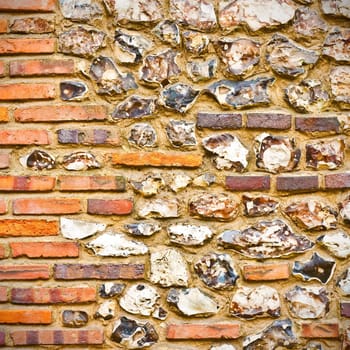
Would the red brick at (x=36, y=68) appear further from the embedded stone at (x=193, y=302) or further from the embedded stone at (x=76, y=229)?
the embedded stone at (x=193, y=302)

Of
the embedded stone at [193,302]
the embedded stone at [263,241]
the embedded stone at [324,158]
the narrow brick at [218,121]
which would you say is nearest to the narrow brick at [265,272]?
the embedded stone at [263,241]

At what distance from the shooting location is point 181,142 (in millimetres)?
1707

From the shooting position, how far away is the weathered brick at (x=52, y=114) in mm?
1700

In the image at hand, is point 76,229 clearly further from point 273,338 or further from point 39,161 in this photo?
point 273,338

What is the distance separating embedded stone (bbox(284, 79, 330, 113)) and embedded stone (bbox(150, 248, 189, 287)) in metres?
0.65

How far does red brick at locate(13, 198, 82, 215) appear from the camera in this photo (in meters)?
1.68

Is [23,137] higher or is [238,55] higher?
[238,55]

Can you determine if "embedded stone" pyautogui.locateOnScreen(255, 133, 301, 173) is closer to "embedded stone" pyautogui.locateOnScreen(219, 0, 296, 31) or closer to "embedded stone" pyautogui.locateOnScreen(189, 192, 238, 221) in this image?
"embedded stone" pyautogui.locateOnScreen(189, 192, 238, 221)

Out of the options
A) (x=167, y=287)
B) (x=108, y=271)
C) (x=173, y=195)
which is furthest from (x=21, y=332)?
(x=173, y=195)

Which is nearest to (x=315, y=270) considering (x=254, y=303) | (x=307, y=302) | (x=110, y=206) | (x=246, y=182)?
(x=307, y=302)

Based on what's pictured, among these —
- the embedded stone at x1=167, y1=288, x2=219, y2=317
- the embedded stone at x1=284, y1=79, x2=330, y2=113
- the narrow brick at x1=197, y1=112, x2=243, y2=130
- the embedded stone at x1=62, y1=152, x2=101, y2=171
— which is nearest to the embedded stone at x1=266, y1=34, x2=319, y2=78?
the embedded stone at x1=284, y1=79, x2=330, y2=113

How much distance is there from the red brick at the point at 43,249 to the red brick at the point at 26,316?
0.59 feet

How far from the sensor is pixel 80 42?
172 cm

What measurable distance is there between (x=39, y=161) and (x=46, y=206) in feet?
0.49
